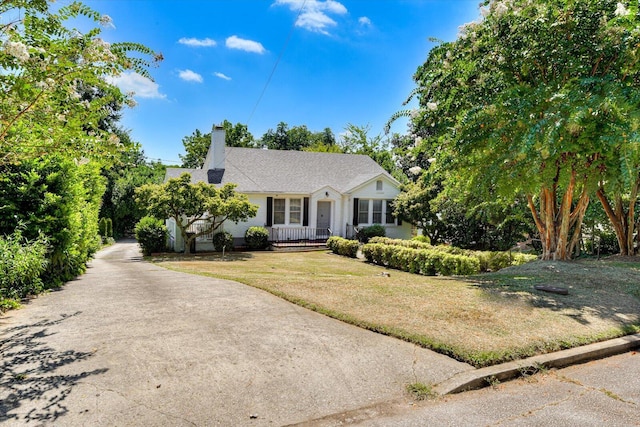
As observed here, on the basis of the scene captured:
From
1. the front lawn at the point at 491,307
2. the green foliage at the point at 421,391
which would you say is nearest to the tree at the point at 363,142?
the front lawn at the point at 491,307

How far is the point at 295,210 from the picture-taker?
22328 millimetres

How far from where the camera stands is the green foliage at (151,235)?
61.6 ft

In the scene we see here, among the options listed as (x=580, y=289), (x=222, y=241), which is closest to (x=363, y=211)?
(x=222, y=241)

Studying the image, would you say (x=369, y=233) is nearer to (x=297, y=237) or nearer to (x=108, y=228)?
(x=297, y=237)

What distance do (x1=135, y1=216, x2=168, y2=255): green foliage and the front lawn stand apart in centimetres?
1194

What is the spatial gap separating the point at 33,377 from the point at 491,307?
5720mm

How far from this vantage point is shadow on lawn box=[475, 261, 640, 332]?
18.5 feet

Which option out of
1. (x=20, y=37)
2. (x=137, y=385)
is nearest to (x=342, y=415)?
(x=137, y=385)

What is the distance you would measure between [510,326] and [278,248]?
52.4 ft

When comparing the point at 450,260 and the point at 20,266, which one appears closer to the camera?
the point at 20,266

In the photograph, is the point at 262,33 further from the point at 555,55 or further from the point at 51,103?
the point at 51,103

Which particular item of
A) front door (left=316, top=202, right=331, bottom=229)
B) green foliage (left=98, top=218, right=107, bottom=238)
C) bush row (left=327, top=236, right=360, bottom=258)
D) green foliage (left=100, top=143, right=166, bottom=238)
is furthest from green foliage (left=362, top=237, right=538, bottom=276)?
green foliage (left=100, top=143, right=166, bottom=238)

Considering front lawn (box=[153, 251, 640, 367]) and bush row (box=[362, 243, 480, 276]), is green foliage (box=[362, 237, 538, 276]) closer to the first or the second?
bush row (box=[362, 243, 480, 276])

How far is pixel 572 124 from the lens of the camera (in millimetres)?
6184
